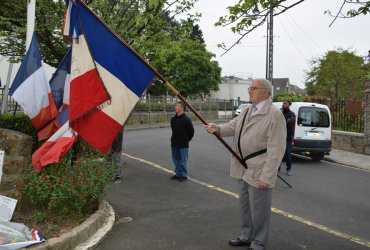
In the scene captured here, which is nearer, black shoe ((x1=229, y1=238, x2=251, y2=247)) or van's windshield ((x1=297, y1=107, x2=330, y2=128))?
black shoe ((x1=229, y1=238, x2=251, y2=247))

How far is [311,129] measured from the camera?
13539 millimetres

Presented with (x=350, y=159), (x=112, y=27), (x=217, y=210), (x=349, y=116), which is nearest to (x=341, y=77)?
(x=349, y=116)

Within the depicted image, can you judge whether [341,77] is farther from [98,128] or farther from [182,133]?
[98,128]

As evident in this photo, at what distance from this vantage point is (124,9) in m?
10.9

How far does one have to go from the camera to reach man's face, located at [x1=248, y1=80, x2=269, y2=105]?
4742 millimetres

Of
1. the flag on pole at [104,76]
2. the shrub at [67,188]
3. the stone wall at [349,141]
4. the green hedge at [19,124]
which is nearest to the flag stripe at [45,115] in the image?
the shrub at [67,188]

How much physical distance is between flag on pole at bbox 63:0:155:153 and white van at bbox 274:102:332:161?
9290mm

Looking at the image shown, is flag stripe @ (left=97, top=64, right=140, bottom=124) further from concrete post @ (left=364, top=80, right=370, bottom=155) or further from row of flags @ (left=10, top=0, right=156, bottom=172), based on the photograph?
concrete post @ (left=364, top=80, right=370, bottom=155)

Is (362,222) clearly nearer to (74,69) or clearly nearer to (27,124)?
(74,69)

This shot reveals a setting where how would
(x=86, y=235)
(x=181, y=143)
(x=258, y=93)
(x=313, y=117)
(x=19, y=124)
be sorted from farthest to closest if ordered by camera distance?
(x=313, y=117) < (x=181, y=143) < (x=19, y=124) < (x=86, y=235) < (x=258, y=93)

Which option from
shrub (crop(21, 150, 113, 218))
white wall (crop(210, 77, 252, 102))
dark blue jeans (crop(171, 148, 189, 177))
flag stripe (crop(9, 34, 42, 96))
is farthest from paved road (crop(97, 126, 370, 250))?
white wall (crop(210, 77, 252, 102))

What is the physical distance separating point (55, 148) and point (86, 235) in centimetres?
121

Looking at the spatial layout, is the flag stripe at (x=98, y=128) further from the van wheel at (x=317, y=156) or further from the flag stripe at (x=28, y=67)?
the van wheel at (x=317, y=156)

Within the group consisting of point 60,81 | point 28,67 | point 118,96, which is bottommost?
point 118,96
